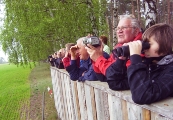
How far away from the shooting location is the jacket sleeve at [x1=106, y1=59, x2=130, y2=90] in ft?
5.93

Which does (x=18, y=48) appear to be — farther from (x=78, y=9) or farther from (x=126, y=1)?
(x=126, y=1)

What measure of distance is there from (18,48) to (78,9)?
7.12 meters

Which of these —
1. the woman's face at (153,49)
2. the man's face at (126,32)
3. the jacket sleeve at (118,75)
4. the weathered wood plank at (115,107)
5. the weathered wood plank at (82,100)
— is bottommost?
the weathered wood plank at (82,100)

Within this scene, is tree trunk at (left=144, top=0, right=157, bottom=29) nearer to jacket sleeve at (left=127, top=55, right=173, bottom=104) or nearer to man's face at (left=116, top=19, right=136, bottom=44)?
man's face at (left=116, top=19, right=136, bottom=44)

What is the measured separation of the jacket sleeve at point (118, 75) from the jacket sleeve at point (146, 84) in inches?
10.2

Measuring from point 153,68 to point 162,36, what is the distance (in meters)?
0.24

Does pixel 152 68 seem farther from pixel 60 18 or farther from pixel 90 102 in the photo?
pixel 60 18

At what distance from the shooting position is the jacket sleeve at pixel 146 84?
4.73 feet

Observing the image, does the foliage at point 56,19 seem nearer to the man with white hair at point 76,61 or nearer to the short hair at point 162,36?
the man with white hair at point 76,61

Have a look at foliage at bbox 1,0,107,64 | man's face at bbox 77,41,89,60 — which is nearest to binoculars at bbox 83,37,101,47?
man's face at bbox 77,41,89,60

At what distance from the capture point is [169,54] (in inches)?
64.5

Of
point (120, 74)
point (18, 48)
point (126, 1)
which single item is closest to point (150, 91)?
point (120, 74)

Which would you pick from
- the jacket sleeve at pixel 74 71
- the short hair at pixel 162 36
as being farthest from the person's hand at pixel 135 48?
the jacket sleeve at pixel 74 71

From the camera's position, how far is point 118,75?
1.83 metres
